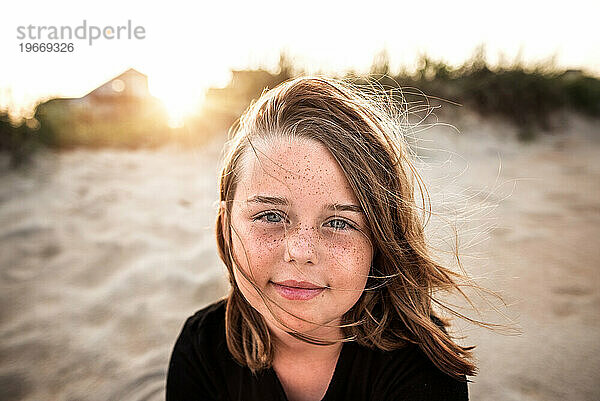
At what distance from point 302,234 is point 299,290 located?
151mm

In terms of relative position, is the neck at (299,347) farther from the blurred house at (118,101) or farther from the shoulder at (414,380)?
the blurred house at (118,101)

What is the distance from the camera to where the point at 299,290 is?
1.32 metres

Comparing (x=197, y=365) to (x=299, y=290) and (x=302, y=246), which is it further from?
(x=302, y=246)

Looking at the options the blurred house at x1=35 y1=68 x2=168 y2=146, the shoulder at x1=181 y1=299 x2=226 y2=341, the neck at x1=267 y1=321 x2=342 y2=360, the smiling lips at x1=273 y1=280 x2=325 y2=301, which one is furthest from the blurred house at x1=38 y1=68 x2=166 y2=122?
the smiling lips at x1=273 y1=280 x2=325 y2=301

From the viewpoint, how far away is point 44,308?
8.27 ft

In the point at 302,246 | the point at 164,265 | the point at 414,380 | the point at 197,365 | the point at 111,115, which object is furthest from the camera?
the point at 111,115

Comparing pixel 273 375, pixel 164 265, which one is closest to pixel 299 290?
pixel 273 375

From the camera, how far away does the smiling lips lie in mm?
1316

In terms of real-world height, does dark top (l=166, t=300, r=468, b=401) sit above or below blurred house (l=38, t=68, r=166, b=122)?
below

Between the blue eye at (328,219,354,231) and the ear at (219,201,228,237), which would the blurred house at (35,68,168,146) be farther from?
the blue eye at (328,219,354,231)

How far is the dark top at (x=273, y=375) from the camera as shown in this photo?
4.75 feet

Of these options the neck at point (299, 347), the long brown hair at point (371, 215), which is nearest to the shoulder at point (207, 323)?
the long brown hair at point (371, 215)

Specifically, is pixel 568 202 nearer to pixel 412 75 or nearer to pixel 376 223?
pixel 412 75

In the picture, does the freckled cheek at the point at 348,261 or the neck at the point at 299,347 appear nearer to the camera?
the freckled cheek at the point at 348,261
